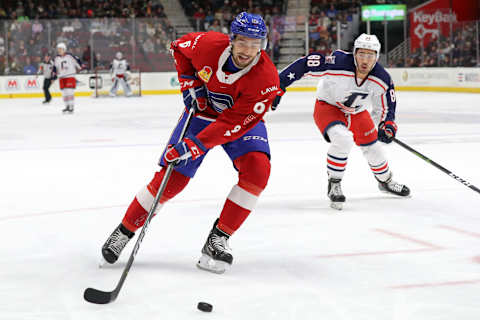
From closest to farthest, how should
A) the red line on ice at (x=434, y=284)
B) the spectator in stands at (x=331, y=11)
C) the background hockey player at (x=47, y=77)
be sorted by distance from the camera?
the red line on ice at (x=434, y=284) < the background hockey player at (x=47, y=77) < the spectator in stands at (x=331, y=11)

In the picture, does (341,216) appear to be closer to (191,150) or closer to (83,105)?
(191,150)

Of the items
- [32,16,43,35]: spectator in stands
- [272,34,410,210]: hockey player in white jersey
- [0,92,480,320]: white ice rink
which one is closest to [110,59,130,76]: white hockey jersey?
[32,16,43,35]: spectator in stands

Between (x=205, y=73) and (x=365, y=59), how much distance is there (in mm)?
1757

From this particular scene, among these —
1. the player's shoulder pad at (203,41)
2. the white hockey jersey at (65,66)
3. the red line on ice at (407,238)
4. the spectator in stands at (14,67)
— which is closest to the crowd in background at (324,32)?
the spectator in stands at (14,67)

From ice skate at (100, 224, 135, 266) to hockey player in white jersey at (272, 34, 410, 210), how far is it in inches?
67.2

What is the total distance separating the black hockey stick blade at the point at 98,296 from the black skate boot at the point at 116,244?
1.76ft

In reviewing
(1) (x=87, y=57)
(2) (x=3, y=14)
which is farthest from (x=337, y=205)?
(2) (x=3, y=14)

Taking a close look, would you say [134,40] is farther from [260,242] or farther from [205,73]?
[205,73]

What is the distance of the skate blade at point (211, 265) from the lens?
10.1 ft

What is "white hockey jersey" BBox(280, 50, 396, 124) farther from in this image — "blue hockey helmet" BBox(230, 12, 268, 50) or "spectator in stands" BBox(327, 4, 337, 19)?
"spectator in stands" BBox(327, 4, 337, 19)

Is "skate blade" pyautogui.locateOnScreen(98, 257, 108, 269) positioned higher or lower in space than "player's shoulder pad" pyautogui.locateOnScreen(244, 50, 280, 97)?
lower

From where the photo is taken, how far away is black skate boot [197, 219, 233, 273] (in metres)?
3.08

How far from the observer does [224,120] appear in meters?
3.00

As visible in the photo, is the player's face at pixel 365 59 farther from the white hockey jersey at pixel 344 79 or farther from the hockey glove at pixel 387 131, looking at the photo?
the hockey glove at pixel 387 131
